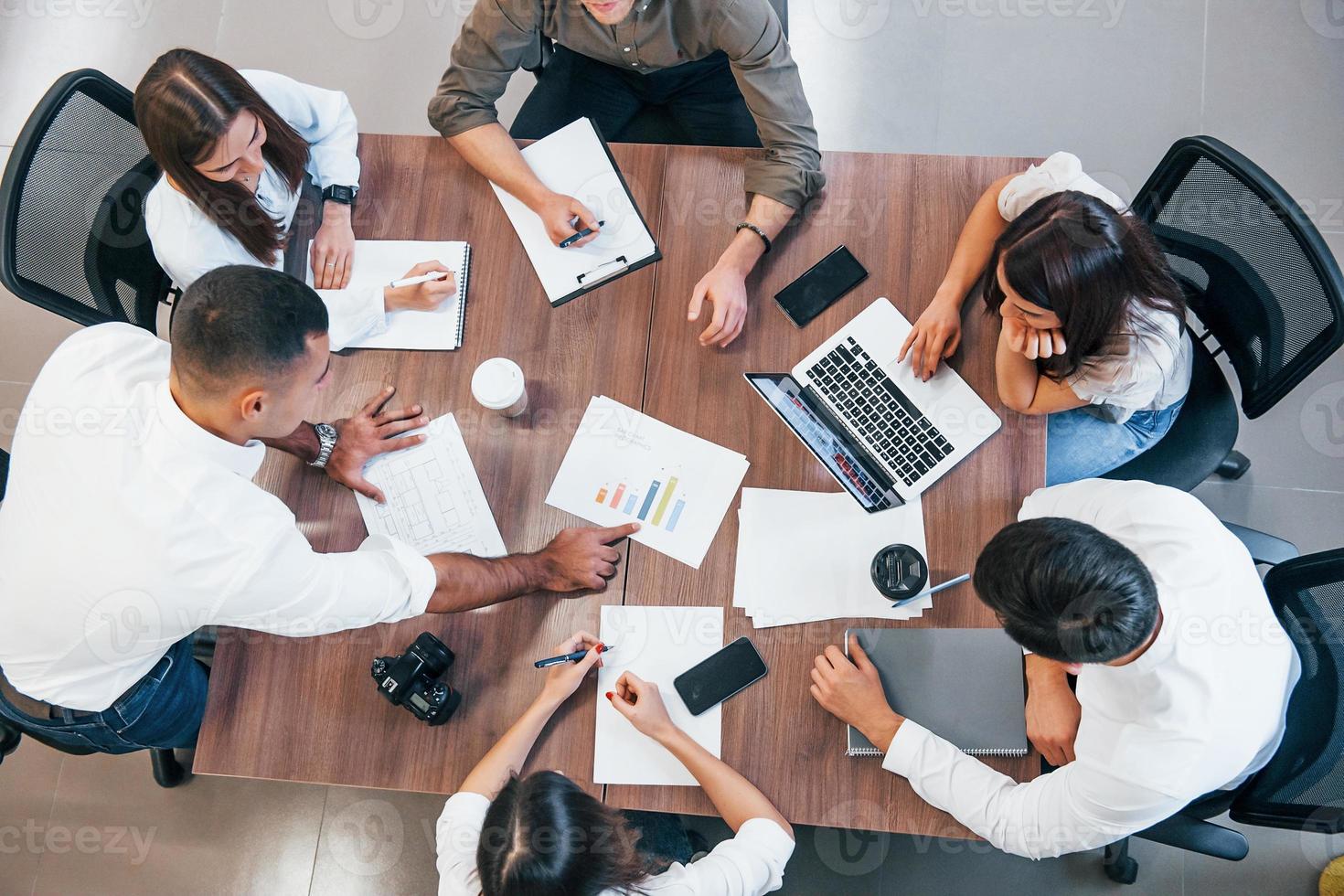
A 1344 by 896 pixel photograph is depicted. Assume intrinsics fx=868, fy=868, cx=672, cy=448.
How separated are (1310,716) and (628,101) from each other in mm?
1805

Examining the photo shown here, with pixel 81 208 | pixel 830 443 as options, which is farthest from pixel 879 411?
pixel 81 208

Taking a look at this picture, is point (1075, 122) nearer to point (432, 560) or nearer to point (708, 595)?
point (708, 595)

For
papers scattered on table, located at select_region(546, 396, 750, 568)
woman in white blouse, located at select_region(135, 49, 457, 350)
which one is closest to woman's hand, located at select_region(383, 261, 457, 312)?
woman in white blouse, located at select_region(135, 49, 457, 350)

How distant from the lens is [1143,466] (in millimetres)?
1769

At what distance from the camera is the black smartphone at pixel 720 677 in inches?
55.5

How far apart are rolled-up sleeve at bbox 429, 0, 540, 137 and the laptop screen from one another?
0.79 metres

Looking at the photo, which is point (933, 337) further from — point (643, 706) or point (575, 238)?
point (643, 706)

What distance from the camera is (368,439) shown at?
154 centimetres

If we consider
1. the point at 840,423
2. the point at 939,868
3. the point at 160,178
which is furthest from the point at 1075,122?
the point at 160,178

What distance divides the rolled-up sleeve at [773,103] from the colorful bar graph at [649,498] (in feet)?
1.87

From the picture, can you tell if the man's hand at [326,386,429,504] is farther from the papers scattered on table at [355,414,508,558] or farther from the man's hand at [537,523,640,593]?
the man's hand at [537,523,640,593]

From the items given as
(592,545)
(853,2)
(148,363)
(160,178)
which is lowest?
(592,545)

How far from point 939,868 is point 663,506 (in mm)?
1225

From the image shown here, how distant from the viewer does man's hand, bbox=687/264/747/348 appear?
1.53 meters
